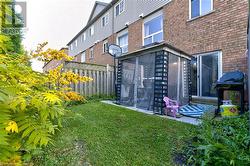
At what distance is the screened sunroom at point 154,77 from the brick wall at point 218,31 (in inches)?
48.1

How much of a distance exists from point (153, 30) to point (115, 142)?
10.3 meters

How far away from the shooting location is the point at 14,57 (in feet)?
6.22

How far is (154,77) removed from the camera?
7055mm

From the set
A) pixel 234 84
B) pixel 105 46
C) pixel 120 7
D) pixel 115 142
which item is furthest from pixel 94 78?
pixel 105 46

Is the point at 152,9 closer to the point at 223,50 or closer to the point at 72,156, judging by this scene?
the point at 223,50

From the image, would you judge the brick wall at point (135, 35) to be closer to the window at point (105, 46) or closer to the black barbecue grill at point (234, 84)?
the window at point (105, 46)

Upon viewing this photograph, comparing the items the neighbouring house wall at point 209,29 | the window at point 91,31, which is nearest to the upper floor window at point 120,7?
the neighbouring house wall at point 209,29

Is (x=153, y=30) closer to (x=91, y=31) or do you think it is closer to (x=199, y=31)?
(x=199, y=31)

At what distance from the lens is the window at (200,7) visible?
9.09m

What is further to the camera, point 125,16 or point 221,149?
point 125,16

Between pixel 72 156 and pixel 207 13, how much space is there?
27.5 feet

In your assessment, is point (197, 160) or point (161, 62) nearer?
point (197, 160)

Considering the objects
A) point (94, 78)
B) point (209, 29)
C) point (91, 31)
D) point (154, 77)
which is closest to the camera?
point (154, 77)

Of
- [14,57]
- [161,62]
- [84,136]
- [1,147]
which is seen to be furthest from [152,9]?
[1,147]
